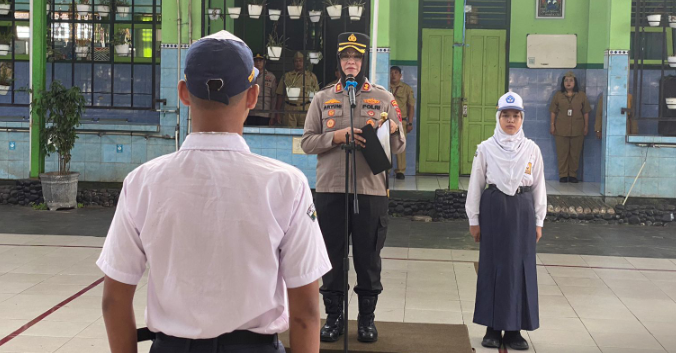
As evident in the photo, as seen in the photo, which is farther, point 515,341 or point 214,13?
point 214,13

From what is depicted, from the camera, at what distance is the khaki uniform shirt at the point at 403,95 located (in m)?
10.1

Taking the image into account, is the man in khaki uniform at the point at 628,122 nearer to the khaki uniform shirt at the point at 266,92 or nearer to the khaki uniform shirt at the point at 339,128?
the khaki uniform shirt at the point at 266,92

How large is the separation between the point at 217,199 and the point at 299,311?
31 centimetres

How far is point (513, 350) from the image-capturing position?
437 cm

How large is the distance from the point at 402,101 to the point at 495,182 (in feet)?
19.2

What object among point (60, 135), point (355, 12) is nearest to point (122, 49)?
A: point (60, 135)

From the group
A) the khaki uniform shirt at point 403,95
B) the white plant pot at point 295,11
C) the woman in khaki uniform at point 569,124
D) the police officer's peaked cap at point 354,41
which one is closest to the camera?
the police officer's peaked cap at point 354,41

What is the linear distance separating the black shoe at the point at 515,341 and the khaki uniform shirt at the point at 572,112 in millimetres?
6379

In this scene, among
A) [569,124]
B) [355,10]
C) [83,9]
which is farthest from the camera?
[569,124]

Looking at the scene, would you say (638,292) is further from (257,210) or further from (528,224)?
(257,210)

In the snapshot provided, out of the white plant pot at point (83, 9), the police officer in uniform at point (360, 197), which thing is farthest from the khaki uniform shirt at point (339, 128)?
the white plant pot at point (83, 9)

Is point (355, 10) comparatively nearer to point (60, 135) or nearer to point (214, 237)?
point (60, 135)

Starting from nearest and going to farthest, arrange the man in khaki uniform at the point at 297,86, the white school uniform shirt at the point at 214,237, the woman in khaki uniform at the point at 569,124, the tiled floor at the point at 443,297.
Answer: the white school uniform shirt at the point at 214,237 → the tiled floor at the point at 443,297 → the man in khaki uniform at the point at 297,86 → the woman in khaki uniform at the point at 569,124

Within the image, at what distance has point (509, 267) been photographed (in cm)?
431
